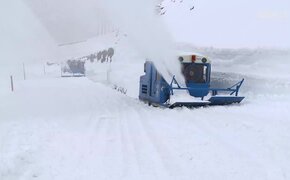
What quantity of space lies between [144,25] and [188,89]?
418 centimetres

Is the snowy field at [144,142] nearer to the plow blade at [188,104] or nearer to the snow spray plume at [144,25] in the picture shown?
the plow blade at [188,104]

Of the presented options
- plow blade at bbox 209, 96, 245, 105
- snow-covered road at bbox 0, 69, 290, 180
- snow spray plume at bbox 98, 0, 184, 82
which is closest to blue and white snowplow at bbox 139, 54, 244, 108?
plow blade at bbox 209, 96, 245, 105

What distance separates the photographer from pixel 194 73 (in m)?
14.2

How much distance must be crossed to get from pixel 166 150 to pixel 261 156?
1.84 meters

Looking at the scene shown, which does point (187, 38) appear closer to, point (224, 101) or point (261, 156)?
point (224, 101)

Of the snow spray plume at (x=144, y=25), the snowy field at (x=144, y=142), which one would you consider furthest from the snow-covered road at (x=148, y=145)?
the snow spray plume at (x=144, y=25)

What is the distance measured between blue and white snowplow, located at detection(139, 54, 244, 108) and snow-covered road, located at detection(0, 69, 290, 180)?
3.00ft

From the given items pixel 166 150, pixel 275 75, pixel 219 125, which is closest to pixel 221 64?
pixel 275 75

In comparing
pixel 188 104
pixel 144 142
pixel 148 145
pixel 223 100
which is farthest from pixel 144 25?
pixel 148 145

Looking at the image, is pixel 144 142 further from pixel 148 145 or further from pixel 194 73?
pixel 194 73

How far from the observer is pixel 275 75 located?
72.1 ft

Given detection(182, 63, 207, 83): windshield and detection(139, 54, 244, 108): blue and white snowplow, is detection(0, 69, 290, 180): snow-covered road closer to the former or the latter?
detection(139, 54, 244, 108): blue and white snowplow

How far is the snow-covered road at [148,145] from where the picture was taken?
5.70 meters

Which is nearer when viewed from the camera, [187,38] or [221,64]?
[221,64]
